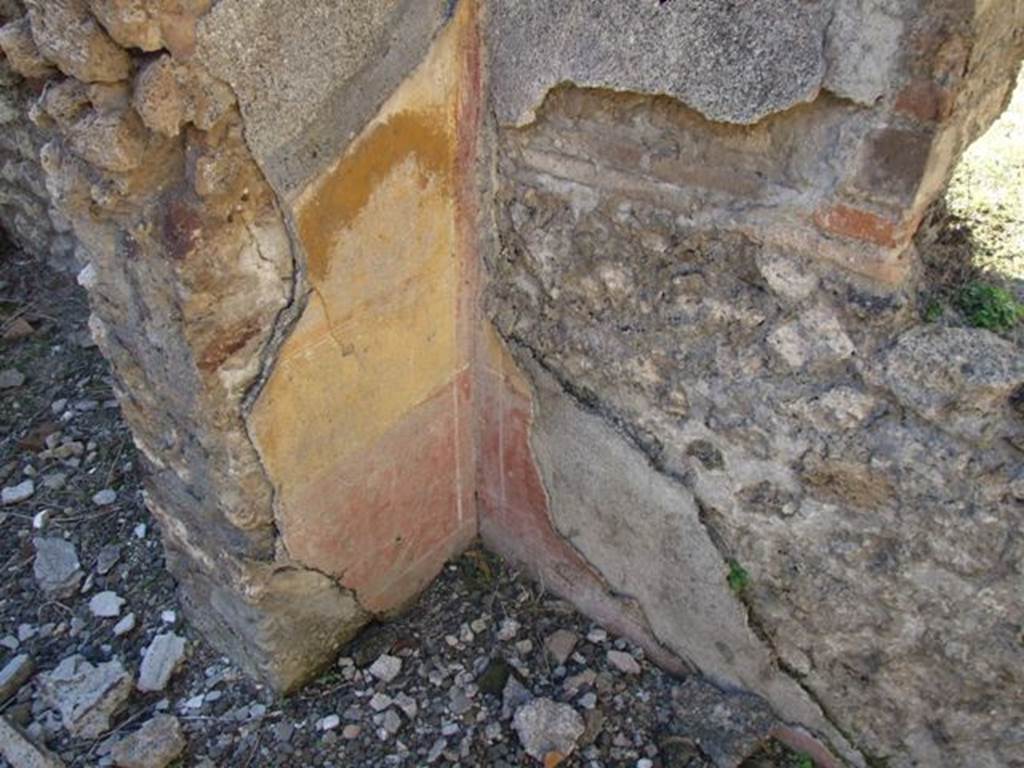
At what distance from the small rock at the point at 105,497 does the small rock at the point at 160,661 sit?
0.55 meters

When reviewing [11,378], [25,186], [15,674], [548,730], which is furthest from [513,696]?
[25,186]

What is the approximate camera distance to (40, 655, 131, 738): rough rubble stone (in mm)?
2176

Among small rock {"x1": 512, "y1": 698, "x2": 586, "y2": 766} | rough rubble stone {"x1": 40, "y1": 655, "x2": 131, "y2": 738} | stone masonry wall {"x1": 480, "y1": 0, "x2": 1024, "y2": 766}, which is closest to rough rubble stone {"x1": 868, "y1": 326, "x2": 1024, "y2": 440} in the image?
stone masonry wall {"x1": 480, "y1": 0, "x2": 1024, "y2": 766}

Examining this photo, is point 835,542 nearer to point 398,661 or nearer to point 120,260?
point 398,661

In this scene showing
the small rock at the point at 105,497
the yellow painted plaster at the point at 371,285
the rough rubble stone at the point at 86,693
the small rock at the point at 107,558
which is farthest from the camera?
the small rock at the point at 105,497

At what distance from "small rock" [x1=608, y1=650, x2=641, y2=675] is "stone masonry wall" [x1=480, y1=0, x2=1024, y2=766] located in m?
0.15

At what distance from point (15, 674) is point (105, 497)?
0.61 meters

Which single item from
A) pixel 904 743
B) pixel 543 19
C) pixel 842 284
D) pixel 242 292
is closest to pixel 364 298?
pixel 242 292

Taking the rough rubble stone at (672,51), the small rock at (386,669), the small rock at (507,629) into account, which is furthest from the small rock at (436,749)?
the rough rubble stone at (672,51)

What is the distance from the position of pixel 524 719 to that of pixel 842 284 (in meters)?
1.26

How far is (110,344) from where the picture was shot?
1951mm

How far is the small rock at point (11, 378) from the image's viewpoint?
10.3 feet

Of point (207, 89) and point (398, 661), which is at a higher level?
point (207, 89)

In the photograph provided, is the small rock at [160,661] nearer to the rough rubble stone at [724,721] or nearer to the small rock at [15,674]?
the small rock at [15,674]
